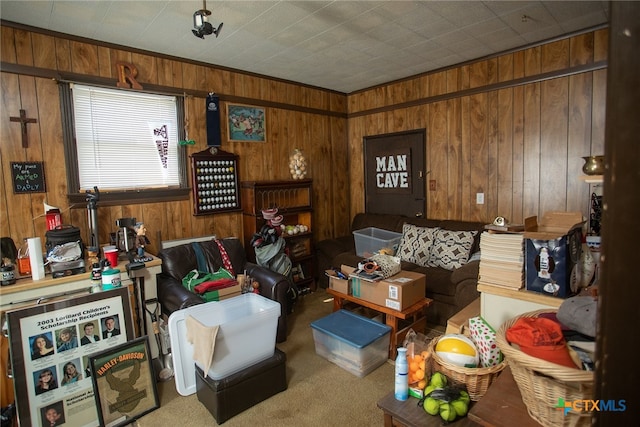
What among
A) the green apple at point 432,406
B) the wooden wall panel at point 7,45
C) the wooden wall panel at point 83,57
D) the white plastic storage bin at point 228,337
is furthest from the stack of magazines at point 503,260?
the wooden wall panel at point 7,45

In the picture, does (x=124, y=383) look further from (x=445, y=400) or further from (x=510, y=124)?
(x=510, y=124)

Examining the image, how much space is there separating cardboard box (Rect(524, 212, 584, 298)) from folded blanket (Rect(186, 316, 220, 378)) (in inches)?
64.2

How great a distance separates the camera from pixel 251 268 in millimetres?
3363

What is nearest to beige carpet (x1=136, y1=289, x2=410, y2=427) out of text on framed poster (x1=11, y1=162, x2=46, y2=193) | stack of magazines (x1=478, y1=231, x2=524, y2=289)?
stack of magazines (x1=478, y1=231, x2=524, y2=289)

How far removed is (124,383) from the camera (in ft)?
7.02

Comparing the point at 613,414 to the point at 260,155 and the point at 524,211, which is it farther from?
the point at 260,155

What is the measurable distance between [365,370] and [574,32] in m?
3.36

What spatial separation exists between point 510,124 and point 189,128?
3.26 m

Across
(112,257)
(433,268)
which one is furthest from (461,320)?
(112,257)

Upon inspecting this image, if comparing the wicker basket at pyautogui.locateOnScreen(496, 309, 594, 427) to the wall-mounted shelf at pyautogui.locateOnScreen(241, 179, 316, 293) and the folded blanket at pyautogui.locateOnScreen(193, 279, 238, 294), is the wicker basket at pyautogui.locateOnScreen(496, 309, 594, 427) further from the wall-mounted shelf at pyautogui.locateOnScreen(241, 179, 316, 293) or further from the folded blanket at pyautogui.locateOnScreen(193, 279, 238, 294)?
the wall-mounted shelf at pyautogui.locateOnScreen(241, 179, 316, 293)

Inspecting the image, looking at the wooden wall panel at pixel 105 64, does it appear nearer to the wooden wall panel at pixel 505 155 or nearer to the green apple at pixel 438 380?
the green apple at pixel 438 380

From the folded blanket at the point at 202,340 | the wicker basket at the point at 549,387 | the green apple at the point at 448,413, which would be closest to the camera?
the wicker basket at the point at 549,387

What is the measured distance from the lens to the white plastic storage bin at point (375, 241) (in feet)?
13.2

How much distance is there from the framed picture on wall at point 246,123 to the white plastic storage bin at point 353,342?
7.32 ft
